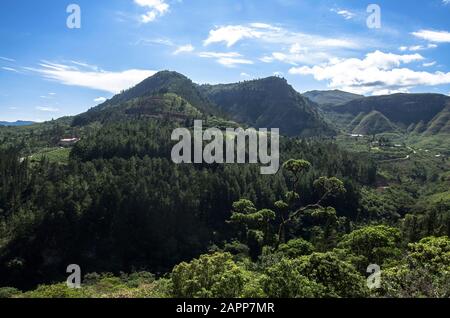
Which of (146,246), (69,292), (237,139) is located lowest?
(146,246)

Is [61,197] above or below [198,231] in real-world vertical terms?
above

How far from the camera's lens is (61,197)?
116 m

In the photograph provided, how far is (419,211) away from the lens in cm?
16338

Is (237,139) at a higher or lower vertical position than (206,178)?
higher

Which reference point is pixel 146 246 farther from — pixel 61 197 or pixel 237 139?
pixel 237 139

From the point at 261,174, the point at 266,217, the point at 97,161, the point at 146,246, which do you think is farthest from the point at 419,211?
the point at 266,217
